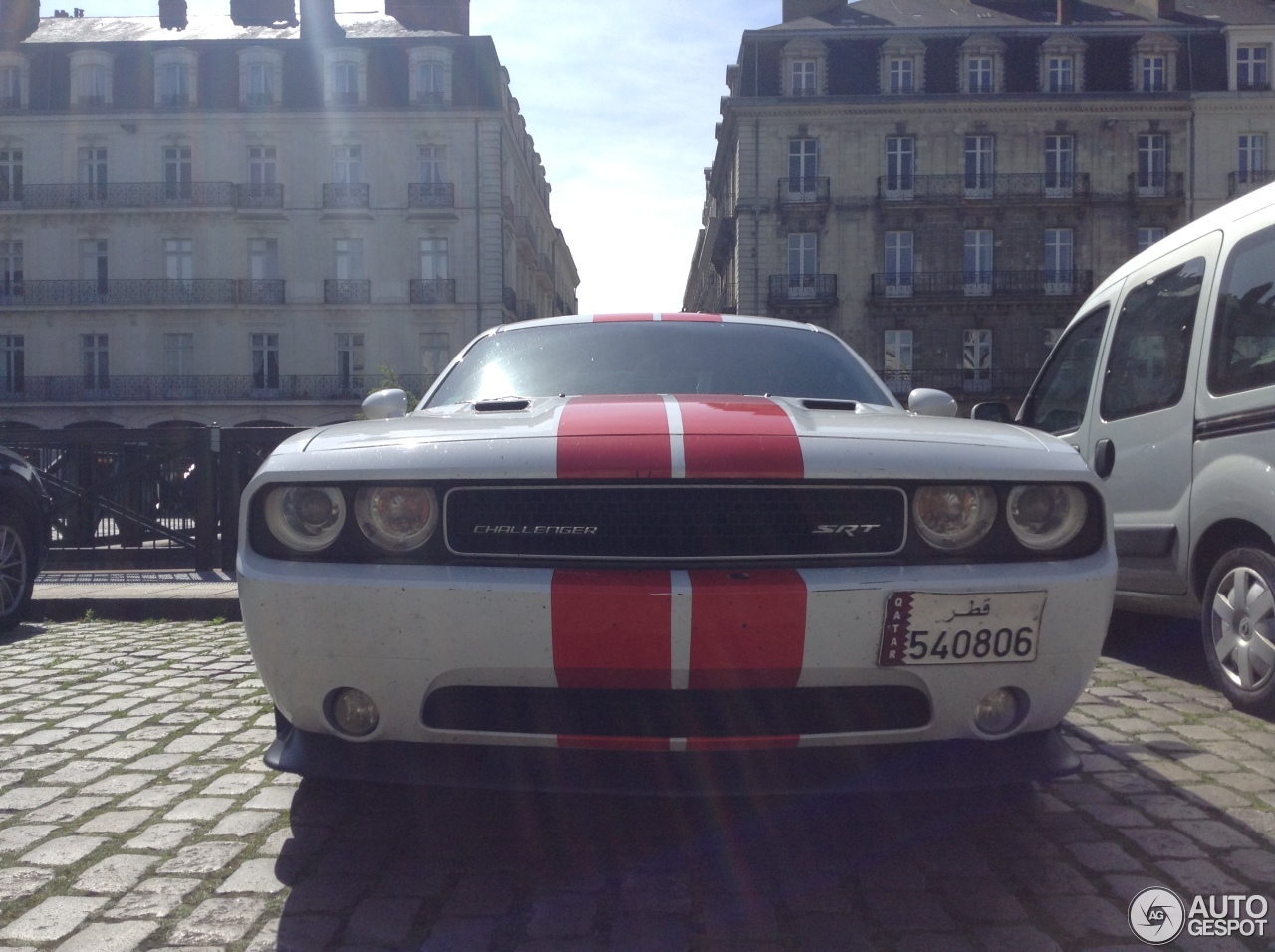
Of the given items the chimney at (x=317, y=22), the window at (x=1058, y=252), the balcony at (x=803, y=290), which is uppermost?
the chimney at (x=317, y=22)

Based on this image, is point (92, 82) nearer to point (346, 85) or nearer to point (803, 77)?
point (346, 85)

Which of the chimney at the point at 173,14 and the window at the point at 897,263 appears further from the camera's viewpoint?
the chimney at the point at 173,14

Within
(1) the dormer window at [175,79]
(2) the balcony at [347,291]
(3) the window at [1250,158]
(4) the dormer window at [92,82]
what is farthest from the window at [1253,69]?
(4) the dormer window at [92,82]

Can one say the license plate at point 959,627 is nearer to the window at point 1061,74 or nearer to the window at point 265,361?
the window at point 265,361

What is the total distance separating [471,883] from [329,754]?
0.45 m

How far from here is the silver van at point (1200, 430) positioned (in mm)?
4160

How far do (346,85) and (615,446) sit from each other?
40.1 metres

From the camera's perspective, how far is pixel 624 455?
2547mm

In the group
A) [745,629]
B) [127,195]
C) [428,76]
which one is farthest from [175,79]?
[745,629]

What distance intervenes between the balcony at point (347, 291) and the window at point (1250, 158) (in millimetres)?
29465

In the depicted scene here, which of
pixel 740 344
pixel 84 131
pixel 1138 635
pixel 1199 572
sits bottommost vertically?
pixel 1138 635

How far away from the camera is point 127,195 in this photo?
39406 mm

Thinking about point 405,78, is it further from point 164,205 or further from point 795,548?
point 795,548

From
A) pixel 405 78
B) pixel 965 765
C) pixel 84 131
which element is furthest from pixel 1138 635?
pixel 84 131
